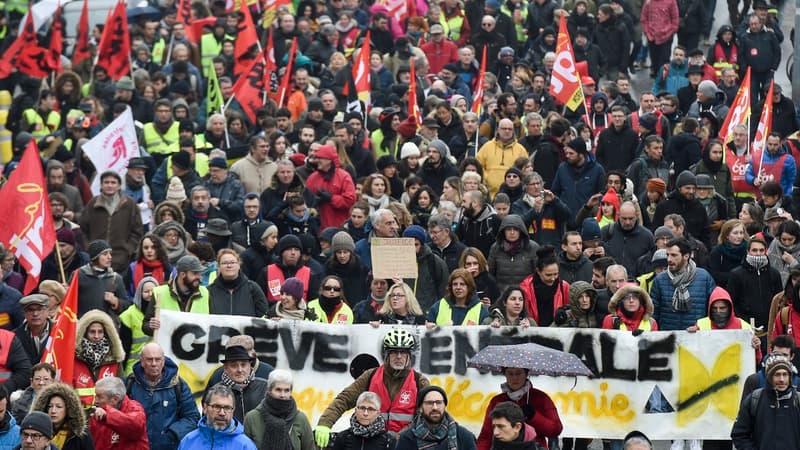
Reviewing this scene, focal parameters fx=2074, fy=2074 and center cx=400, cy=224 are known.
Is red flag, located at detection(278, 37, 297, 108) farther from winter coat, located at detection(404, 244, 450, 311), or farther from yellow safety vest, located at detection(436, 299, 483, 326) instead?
yellow safety vest, located at detection(436, 299, 483, 326)

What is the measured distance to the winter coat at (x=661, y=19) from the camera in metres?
27.8

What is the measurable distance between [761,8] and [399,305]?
12030 millimetres

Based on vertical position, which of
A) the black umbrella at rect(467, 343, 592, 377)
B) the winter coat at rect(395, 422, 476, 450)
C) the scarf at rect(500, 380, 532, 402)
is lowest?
the winter coat at rect(395, 422, 476, 450)

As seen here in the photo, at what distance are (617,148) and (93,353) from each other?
333 inches

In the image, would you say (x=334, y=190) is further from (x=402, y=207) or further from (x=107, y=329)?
(x=107, y=329)

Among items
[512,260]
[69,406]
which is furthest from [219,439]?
[512,260]

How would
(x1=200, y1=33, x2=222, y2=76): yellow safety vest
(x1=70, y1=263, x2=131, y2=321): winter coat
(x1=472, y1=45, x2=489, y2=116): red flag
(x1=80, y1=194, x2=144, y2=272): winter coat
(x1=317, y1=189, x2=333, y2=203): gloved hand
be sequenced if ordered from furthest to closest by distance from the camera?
1. (x1=200, y1=33, x2=222, y2=76): yellow safety vest
2. (x1=472, y1=45, x2=489, y2=116): red flag
3. (x1=317, y1=189, x2=333, y2=203): gloved hand
4. (x1=80, y1=194, x2=144, y2=272): winter coat
5. (x1=70, y1=263, x2=131, y2=321): winter coat

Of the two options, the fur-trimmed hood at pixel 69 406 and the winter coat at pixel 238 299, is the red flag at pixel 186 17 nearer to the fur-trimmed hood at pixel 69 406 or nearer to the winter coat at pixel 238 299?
the winter coat at pixel 238 299

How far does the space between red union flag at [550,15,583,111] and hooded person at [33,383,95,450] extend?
35.1 feet

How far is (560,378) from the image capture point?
1544cm

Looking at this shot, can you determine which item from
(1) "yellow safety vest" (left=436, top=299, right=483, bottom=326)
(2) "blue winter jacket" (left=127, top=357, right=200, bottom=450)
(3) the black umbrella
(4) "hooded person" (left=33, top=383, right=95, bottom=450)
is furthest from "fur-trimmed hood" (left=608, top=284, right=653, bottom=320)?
(4) "hooded person" (left=33, top=383, right=95, bottom=450)

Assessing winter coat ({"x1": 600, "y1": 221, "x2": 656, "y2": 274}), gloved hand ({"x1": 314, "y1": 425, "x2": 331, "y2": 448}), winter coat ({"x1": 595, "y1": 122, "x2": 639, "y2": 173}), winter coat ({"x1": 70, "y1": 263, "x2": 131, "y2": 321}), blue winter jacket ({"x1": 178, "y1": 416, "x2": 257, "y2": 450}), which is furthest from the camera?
winter coat ({"x1": 595, "y1": 122, "x2": 639, "y2": 173})

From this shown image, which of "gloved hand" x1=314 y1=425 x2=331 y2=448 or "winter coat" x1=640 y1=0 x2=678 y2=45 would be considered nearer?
"gloved hand" x1=314 y1=425 x2=331 y2=448

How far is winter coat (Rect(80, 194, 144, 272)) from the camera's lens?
19.6 m
